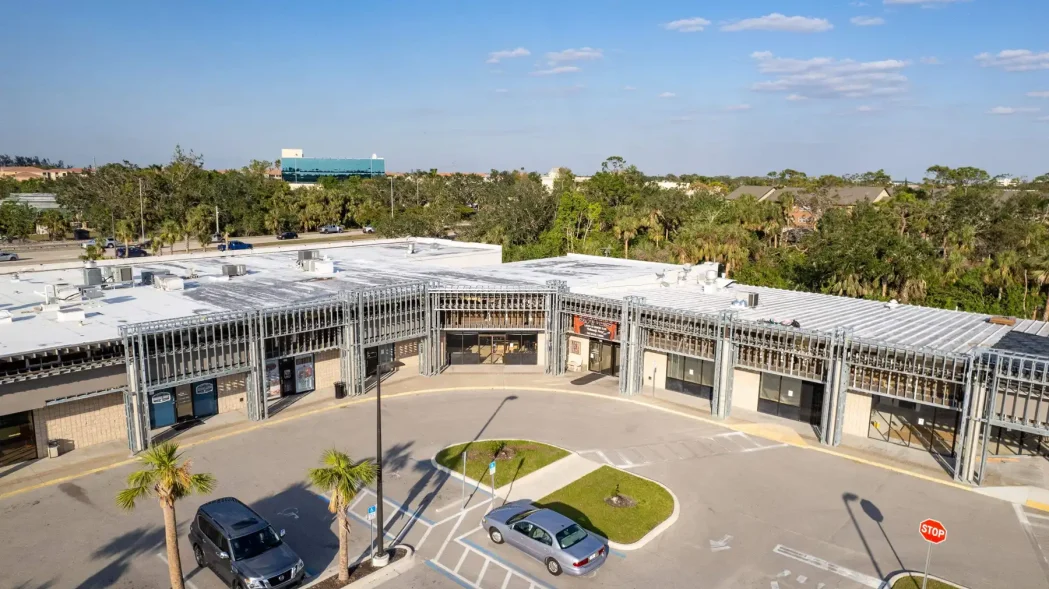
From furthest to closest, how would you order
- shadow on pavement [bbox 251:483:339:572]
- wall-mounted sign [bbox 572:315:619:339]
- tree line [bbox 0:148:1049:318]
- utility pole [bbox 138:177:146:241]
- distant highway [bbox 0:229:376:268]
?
utility pole [bbox 138:177:146:241]
distant highway [bbox 0:229:376:268]
tree line [bbox 0:148:1049:318]
wall-mounted sign [bbox 572:315:619:339]
shadow on pavement [bbox 251:483:339:572]

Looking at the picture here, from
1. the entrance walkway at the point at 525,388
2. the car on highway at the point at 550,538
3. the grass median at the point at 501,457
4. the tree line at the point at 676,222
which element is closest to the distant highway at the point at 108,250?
the tree line at the point at 676,222

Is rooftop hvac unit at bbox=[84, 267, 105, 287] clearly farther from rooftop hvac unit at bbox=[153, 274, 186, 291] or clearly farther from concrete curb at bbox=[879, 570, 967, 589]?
concrete curb at bbox=[879, 570, 967, 589]

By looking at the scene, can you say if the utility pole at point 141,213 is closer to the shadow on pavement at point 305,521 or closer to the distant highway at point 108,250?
the distant highway at point 108,250

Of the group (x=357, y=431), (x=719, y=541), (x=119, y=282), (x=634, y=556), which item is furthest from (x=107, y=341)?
(x=719, y=541)

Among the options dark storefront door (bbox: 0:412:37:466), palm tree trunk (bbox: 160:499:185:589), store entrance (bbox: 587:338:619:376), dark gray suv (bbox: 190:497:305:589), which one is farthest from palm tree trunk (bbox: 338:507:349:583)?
store entrance (bbox: 587:338:619:376)

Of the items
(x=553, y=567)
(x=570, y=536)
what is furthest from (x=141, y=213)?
(x=553, y=567)

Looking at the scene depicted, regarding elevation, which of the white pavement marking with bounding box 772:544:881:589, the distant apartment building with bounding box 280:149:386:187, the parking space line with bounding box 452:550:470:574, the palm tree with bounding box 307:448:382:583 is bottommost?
the white pavement marking with bounding box 772:544:881:589

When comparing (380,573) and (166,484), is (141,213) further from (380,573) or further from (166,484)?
(380,573)
